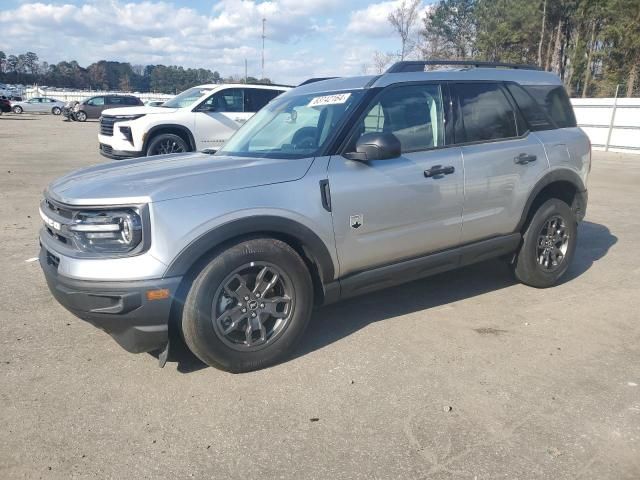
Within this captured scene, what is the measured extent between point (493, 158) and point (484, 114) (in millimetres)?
406

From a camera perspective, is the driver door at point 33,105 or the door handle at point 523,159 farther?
the driver door at point 33,105

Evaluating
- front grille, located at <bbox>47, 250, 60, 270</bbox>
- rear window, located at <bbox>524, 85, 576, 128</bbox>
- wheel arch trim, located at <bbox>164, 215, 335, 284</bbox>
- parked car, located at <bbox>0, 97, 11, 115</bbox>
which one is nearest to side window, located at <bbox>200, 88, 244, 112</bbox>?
rear window, located at <bbox>524, 85, 576, 128</bbox>

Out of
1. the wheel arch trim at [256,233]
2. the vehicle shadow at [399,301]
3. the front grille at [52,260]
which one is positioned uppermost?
the wheel arch trim at [256,233]

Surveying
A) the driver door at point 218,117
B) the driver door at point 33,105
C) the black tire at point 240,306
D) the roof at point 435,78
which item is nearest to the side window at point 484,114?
the roof at point 435,78

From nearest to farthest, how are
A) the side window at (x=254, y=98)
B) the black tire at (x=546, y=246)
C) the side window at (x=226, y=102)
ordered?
the black tire at (x=546, y=246) → the side window at (x=226, y=102) → the side window at (x=254, y=98)

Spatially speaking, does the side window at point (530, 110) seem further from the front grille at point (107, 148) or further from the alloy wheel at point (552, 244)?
the front grille at point (107, 148)

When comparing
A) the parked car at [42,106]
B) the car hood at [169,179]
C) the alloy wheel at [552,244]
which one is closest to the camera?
the car hood at [169,179]

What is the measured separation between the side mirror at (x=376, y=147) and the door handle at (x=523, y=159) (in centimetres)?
145

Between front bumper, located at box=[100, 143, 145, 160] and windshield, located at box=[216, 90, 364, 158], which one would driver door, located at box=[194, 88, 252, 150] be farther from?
windshield, located at box=[216, 90, 364, 158]

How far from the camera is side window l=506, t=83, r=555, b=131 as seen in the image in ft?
15.2

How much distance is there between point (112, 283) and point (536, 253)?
3623mm

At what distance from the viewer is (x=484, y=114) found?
4.37 meters

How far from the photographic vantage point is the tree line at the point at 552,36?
34.6m

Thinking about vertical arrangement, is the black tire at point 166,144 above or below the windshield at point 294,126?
below
